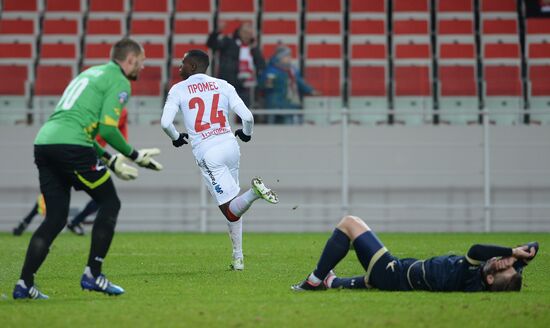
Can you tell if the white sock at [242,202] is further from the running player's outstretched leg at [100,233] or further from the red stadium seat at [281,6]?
the red stadium seat at [281,6]

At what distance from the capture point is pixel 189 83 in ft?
38.1

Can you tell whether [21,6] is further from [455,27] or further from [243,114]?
[243,114]

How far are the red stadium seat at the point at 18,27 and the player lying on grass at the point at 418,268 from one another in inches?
617

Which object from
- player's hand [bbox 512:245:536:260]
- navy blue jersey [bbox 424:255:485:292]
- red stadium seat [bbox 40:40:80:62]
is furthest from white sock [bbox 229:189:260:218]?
red stadium seat [bbox 40:40:80:62]

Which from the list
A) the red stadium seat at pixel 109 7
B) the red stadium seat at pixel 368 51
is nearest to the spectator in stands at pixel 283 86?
the red stadium seat at pixel 368 51

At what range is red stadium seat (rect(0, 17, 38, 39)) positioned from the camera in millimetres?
23250

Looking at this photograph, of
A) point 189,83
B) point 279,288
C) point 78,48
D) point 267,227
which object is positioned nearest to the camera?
point 279,288

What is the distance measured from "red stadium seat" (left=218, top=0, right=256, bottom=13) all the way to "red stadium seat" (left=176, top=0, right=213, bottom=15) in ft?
0.92

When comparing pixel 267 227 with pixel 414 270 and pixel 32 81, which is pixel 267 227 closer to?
pixel 32 81

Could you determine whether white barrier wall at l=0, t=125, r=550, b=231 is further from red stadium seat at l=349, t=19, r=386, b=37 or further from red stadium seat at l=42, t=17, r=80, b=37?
red stadium seat at l=42, t=17, r=80, b=37

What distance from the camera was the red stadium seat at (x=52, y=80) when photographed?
20.7 meters

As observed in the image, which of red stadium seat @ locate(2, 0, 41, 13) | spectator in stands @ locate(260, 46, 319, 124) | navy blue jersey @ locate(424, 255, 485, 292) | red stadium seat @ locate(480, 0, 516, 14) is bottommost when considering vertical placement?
navy blue jersey @ locate(424, 255, 485, 292)

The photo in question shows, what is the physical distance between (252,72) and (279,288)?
1116cm

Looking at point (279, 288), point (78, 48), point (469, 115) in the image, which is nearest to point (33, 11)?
point (78, 48)
